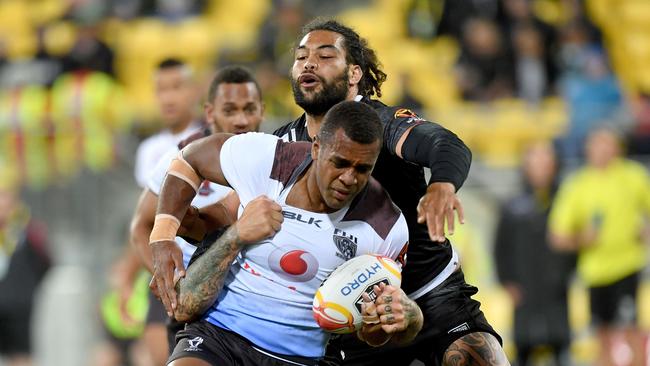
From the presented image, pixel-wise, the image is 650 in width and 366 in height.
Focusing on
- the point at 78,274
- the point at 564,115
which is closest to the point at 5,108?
the point at 78,274

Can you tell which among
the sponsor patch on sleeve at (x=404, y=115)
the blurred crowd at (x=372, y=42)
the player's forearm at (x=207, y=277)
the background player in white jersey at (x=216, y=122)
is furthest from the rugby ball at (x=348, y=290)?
the blurred crowd at (x=372, y=42)

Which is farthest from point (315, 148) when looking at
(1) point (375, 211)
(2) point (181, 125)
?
(2) point (181, 125)

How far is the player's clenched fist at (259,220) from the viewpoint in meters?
5.06

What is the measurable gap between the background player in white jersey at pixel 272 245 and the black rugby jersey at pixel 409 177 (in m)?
0.28

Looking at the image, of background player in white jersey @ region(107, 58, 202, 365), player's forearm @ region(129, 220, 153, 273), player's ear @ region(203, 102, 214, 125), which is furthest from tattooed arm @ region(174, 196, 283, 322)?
background player in white jersey @ region(107, 58, 202, 365)

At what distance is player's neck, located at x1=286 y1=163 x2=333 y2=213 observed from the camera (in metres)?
5.20

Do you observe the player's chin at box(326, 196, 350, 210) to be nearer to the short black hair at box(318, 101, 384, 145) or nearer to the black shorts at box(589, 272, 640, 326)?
the short black hair at box(318, 101, 384, 145)

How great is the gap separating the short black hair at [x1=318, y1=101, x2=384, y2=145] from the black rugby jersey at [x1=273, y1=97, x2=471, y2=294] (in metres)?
0.27

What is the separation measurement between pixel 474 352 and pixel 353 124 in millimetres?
1413

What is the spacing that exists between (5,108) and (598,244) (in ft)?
21.5

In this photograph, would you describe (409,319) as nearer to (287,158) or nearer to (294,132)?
(287,158)

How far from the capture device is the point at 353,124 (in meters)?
5.01

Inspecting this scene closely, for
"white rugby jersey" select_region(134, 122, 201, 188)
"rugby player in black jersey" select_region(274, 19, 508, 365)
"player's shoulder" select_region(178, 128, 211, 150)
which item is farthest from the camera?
"white rugby jersey" select_region(134, 122, 201, 188)

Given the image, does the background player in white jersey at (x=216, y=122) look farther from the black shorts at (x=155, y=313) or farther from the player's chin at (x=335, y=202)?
the player's chin at (x=335, y=202)
